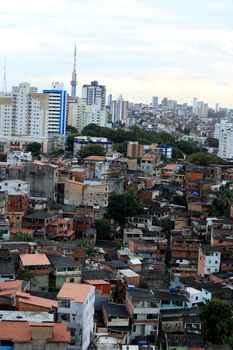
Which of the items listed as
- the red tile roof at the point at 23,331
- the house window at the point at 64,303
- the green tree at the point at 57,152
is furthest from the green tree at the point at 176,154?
the red tile roof at the point at 23,331

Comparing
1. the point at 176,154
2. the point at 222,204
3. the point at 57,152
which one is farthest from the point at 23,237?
the point at 176,154

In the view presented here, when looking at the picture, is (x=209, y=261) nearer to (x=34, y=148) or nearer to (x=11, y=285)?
(x=11, y=285)

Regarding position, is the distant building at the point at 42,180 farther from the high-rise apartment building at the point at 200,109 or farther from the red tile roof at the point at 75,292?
the high-rise apartment building at the point at 200,109

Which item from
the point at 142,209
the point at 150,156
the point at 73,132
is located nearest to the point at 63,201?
the point at 142,209

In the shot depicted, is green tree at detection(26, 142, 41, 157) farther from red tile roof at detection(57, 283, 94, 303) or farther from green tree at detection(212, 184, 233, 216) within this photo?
red tile roof at detection(57, 283, 94, 303)

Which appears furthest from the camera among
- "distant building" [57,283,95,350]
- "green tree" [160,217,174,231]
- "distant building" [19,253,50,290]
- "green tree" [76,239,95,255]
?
"green tree" [160,217,174,231]

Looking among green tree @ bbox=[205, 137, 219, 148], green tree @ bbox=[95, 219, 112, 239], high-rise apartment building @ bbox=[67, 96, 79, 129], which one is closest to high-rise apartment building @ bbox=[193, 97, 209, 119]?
green tree @ bbox=[205, 137, 219, 148]
